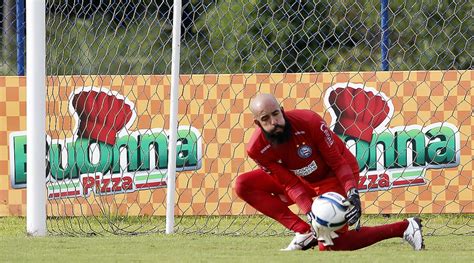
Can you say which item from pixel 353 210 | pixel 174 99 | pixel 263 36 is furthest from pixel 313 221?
pixel 263 36

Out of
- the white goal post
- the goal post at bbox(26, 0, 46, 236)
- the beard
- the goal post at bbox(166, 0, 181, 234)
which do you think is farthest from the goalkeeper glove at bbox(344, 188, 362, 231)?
the goal post at bbox(26, 0, 46, 236)

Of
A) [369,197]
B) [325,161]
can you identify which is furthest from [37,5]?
[369,197]

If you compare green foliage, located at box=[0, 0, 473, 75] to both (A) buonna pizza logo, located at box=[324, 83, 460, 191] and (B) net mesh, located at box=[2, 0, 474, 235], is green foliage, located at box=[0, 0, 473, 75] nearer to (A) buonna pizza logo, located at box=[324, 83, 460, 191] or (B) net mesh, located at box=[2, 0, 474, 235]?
(B) net mesh, located at box=[2, 0, 474, 235]

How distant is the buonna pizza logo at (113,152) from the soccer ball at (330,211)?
356cm

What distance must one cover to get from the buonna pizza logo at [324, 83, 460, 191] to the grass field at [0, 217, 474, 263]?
1.46m

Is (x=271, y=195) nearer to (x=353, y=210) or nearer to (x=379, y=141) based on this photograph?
(x=353, y=210)

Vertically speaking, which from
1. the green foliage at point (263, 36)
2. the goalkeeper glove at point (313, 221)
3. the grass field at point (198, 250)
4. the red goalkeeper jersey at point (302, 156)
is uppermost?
the green foliage at point (263, 36)

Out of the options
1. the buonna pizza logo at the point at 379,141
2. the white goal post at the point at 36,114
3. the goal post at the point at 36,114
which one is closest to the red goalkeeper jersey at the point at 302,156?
the white goal post at the point at 36,114

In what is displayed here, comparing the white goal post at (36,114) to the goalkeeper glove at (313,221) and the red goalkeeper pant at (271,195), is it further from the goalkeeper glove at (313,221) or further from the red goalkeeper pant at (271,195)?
the goalkeeper glove at (313,221)

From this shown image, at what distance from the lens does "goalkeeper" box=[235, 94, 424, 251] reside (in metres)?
8.25

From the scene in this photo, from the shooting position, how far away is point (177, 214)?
454 inches

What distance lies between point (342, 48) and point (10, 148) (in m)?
3.31

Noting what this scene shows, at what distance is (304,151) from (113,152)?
11.7 ft

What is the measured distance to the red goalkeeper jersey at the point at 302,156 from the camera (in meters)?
8.38
